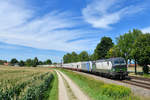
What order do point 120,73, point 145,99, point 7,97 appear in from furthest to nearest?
point 120,73 < point 145,99 < point 7,97

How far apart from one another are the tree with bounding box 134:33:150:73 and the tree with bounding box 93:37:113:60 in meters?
41.0

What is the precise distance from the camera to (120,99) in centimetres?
1156

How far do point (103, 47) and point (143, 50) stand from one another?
43.7m

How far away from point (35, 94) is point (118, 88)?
274 inches

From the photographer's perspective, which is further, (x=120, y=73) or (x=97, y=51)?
(x=97, y=51)

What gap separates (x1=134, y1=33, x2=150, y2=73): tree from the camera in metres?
29.8

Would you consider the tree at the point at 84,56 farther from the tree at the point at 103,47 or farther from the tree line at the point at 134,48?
the tree line at the point at 134,48

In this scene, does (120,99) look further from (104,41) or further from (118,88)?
(104,41)

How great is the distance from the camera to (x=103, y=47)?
74.2m

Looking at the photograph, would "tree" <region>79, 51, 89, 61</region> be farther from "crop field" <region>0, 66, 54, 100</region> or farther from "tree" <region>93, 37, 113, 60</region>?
"crop field" <region>0, 66, 54, 100</region>

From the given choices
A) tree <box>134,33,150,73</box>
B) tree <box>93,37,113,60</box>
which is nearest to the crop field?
tree <box>134,33,150,73</box>

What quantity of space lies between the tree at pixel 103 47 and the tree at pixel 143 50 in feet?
134

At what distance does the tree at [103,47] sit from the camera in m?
73.6

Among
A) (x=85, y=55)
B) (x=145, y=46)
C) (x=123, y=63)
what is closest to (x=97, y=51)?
(x=85, y=55)
